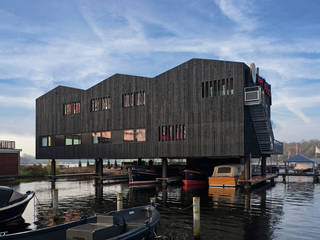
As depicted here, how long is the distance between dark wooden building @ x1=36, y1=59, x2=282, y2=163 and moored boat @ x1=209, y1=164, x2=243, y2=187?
226 centimetres

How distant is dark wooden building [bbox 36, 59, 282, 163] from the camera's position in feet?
127

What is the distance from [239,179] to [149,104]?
15383mm

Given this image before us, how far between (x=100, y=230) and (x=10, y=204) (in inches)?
480

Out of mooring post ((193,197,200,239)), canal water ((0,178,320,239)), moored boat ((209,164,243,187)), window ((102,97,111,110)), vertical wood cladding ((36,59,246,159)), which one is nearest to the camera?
mooring post ((193,197,200,239))

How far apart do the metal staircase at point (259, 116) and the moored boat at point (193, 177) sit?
9.04 m

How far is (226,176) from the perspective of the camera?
41562mm

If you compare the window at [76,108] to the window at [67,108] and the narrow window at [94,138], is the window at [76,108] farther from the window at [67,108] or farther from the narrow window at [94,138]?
the narrow window at [94,138]

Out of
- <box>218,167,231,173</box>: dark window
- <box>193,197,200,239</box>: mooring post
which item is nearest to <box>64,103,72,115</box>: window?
<box>218,167,231,173</box>: dark window

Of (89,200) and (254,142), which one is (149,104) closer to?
(254,142)

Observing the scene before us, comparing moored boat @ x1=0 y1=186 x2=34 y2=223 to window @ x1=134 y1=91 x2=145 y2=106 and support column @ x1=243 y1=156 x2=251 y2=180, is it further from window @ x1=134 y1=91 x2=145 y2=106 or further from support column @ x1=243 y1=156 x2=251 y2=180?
support column @ x1=243 y1=156 x2=251 y2=180

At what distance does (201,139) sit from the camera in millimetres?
40688

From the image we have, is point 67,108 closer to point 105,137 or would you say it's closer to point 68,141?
point 68,141

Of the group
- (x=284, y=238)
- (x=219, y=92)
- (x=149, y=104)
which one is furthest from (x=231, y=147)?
(x=284, y=238)

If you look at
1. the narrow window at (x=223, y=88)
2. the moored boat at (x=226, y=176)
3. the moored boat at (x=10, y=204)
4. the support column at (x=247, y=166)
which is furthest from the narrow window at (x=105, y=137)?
the moored boat at (x=10, y=204)
